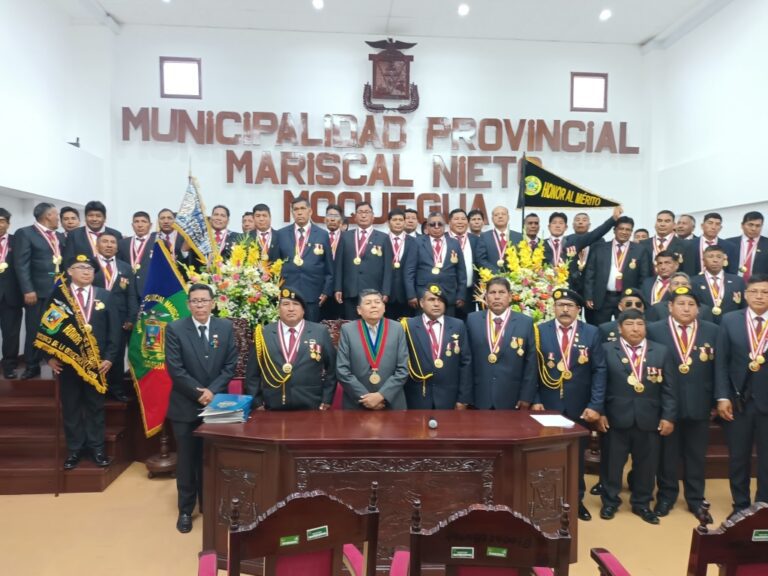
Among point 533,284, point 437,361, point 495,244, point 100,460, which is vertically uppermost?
point 495,244

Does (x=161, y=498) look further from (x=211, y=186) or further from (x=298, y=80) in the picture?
(x=298, y=80)

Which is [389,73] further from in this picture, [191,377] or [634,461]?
[634,461]

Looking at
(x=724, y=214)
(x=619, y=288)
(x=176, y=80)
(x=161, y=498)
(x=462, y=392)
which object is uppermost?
(x=176, y=80)

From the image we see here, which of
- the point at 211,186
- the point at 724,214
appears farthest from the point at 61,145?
the point at 724,214

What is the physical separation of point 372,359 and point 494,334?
929 millimetres

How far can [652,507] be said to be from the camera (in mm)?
4402

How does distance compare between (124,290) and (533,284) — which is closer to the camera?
(533,284)

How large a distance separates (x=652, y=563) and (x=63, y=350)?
4.47 meters

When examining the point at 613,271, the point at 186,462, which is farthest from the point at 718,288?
the point at 186,462

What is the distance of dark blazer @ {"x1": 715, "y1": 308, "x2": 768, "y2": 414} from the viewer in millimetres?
4039

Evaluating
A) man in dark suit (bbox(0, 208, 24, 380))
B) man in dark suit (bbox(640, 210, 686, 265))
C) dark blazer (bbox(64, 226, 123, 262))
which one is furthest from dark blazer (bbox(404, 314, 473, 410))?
man in dark suit (bbox(0, 208, 24, 380))

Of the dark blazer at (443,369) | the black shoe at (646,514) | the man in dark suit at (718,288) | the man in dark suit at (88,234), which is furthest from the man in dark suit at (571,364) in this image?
the man in dark suit at (88,234)

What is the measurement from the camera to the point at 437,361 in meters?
4.15

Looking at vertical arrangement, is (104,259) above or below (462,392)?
above
